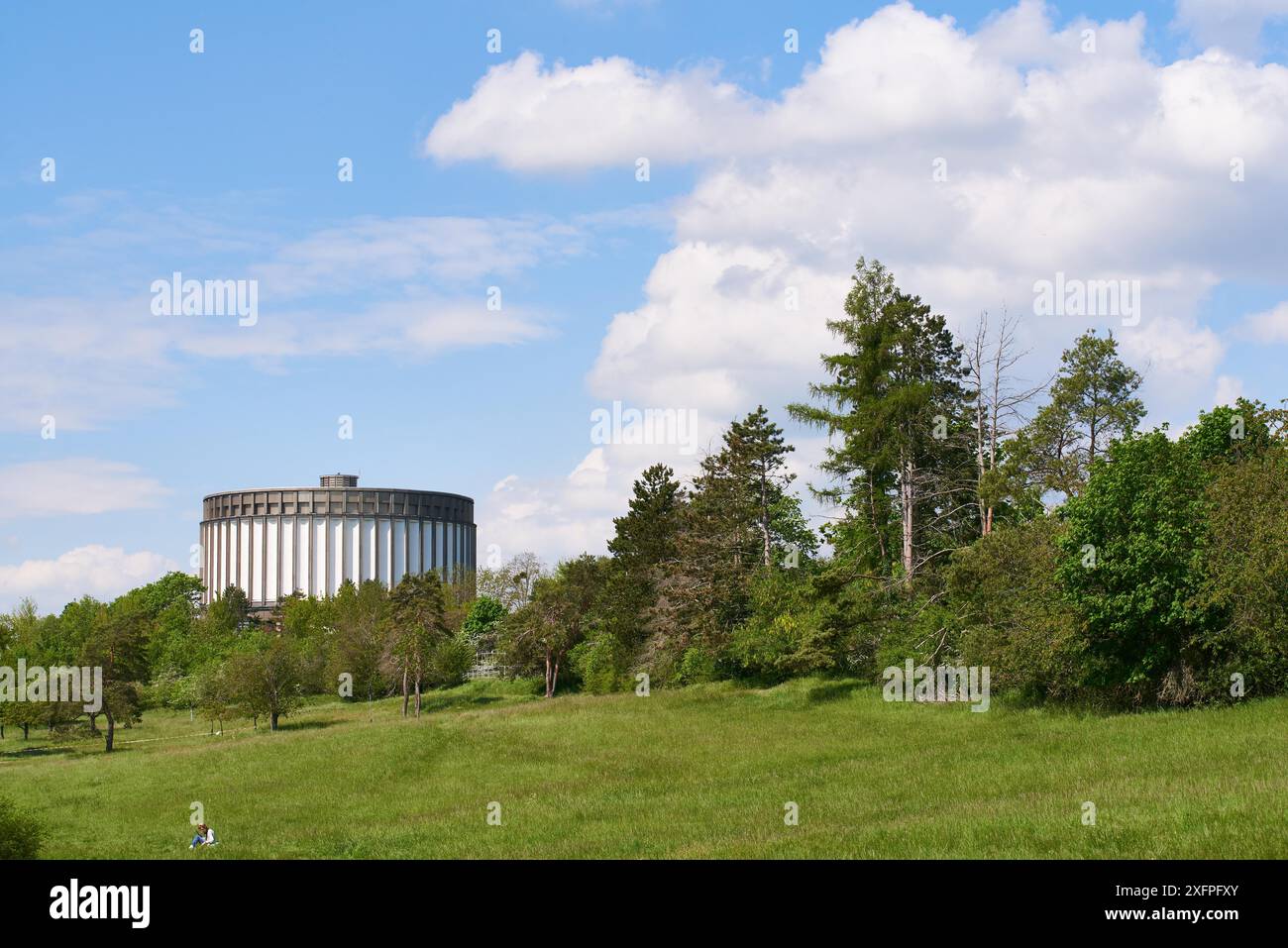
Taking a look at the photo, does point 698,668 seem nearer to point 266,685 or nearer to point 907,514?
point 907,514

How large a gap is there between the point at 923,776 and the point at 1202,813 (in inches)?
529

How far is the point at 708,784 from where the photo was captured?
36719 mm

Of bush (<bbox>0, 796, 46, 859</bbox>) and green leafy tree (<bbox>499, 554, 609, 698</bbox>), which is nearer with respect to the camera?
bush (<bbox>0, 796, 46, 859</bbox>)

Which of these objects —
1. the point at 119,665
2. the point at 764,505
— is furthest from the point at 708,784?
the point at 119,665

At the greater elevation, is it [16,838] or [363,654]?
[363,654]

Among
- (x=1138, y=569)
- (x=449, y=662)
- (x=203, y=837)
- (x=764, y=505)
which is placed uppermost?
(x=764, y=505)

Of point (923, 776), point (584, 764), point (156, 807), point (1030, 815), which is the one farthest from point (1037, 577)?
point (156, 807)

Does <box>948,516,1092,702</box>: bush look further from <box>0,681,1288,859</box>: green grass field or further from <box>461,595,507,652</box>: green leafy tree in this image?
<box>461,595,507,652</box>: green leafy tree

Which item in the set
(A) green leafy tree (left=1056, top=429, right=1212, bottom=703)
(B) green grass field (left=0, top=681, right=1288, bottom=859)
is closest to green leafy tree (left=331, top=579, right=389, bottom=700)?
(B) green grass field (left=0, top=681, right=1288, bottom=859)

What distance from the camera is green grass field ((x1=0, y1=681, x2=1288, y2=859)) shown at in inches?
830

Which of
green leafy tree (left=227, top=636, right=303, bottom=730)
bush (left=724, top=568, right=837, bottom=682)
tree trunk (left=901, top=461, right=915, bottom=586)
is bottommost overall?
green leafy tree (left=227, top=636, right=303, bottom=730)

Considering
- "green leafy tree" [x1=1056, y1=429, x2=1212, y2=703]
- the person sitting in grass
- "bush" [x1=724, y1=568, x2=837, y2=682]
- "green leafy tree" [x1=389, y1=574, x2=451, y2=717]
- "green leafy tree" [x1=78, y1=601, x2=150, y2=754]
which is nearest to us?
the person sitting in grass

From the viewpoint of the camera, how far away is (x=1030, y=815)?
2219cm

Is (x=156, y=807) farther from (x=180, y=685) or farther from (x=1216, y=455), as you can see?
(x=180, y=685)
